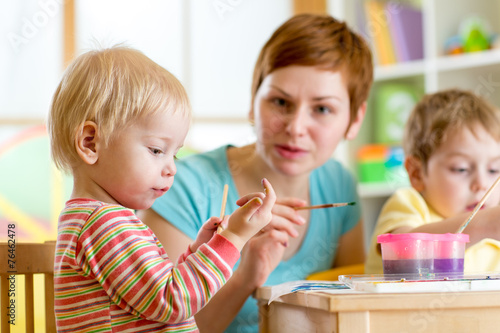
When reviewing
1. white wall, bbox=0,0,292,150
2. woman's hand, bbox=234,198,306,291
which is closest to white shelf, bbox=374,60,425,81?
white wall, bbox=0,0,292,150

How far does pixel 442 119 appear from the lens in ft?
4.81

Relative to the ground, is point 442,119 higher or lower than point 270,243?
higher

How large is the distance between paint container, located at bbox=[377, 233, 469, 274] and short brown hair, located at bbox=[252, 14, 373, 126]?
2.02ft

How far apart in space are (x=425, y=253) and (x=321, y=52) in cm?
66

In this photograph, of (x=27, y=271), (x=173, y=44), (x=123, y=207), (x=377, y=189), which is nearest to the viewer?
(x=123, y=207)

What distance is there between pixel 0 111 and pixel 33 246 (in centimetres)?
216

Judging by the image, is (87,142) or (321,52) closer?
(87,142)

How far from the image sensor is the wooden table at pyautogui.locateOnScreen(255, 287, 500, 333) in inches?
29.6

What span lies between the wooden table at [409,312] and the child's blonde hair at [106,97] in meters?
0.36

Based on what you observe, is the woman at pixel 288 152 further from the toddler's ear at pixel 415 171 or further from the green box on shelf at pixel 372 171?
the green box on shelf at pixel 372 171

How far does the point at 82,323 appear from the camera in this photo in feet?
2.79

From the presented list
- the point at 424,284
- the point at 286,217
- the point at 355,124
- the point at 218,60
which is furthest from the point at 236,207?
the point at 218,60

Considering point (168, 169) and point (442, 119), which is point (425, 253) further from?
point (442, 119)

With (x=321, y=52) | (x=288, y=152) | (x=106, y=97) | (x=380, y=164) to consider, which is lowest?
(x=380, y=164)
